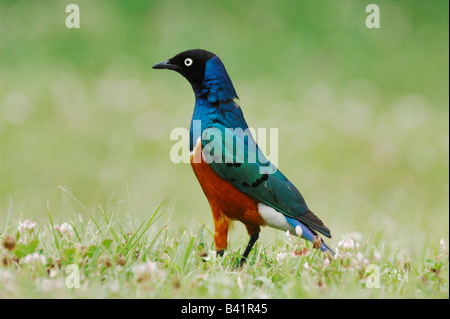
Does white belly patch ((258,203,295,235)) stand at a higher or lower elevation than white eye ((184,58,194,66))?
lower

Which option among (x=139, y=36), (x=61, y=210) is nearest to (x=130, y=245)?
(x=61, y=210)

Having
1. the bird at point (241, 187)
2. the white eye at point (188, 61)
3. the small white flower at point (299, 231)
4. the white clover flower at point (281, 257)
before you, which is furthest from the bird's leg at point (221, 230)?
the white eye at point (188, 61)

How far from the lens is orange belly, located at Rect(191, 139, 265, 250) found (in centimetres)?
426

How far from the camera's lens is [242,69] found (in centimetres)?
1124

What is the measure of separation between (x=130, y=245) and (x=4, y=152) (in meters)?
4.93

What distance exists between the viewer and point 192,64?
462 centimetres

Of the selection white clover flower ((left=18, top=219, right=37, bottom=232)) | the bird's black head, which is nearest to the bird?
the bird's black head

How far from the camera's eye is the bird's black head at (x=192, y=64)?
458cm

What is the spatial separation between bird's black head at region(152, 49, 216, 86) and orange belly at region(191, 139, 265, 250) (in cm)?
55

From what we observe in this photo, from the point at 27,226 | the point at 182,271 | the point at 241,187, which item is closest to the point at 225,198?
the point at 241,187

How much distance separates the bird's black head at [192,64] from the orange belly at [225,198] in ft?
1.80

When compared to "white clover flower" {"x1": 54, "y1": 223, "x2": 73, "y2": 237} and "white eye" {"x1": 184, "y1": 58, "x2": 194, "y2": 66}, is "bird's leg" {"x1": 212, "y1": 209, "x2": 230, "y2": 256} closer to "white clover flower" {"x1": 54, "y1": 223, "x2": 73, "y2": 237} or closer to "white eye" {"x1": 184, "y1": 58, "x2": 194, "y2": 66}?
"white clover flower" {"x1": 54, "y1": 223, "x2": 73, "y2": 237}

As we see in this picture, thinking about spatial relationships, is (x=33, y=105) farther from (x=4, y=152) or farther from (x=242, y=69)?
(x=242, y=69)

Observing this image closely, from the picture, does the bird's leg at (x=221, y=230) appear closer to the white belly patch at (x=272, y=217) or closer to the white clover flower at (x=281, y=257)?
the white belly patch at (x=272, y=217)
